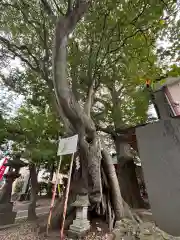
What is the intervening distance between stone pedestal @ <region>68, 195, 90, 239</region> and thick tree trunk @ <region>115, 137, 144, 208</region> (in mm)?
3989

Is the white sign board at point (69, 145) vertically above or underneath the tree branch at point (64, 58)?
underneath

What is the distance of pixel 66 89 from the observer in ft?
11.0

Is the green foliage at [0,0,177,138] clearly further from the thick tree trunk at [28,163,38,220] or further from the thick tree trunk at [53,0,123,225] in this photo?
the thick tree trunk at [28,163,38,220]

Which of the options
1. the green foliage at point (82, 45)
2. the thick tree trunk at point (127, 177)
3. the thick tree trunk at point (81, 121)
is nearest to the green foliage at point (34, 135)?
the green foliage at point (82, 45)

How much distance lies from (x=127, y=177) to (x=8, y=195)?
5.04 meters

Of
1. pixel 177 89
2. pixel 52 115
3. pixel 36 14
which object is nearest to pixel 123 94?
pixel 52 115

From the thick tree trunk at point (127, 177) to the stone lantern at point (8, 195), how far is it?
437 cm

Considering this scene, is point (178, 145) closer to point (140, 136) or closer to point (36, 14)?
point (140, 136)

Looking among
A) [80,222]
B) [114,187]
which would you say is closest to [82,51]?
[114,187]

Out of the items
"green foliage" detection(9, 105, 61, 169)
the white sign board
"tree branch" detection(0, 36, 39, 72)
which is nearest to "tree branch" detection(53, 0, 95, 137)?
the white sign board

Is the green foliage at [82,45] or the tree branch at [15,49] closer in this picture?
the green foliage at [82,45]

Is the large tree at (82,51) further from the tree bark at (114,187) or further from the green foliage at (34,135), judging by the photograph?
the green foliage at (34,135)

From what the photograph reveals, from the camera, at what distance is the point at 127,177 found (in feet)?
23.7

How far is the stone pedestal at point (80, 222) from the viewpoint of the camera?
3.06 metres
